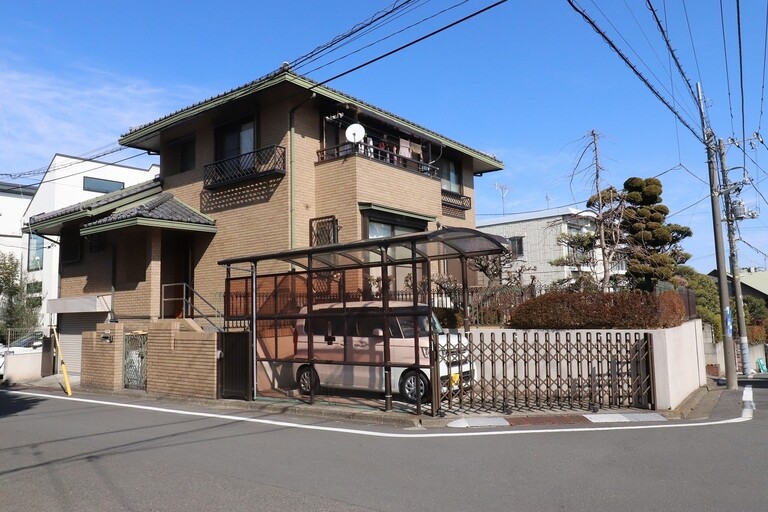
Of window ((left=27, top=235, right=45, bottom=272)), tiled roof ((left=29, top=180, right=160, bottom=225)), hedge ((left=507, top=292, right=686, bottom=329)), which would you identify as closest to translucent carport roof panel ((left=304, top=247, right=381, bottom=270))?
hedge ((left=507, top=292, right=686, bottom=329))

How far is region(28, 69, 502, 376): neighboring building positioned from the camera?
→ 1606 cm

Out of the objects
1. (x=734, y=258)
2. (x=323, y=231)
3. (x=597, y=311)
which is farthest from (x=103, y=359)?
(x=734, y=258)

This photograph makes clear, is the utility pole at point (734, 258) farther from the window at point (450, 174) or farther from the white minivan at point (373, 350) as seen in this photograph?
the white minivan at point (373, 350)

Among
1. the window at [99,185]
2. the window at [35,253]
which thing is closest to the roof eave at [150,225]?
the window at [99,185]

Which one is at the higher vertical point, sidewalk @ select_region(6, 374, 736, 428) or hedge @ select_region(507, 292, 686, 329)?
hedge @ select_region(507, 292, 686, 329)

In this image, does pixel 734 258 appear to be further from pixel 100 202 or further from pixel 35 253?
pixel 35 253

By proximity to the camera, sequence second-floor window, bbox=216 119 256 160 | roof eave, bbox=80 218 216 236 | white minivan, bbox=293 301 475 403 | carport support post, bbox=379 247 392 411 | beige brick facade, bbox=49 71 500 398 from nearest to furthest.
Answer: carport support post, bbox=379 247 392 411 → white minivan, bbox=293 301 475 403 → beige brick facade, bbox=49 71 500 398 → roof eave, bbox=80 218 216 236 → second-floor window, bbox=216 119 256 160

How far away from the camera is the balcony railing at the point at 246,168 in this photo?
52.9 ft

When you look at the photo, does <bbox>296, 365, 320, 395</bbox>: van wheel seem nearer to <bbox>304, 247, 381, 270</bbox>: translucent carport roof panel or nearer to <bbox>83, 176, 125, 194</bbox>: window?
<bbox>304, 247, 381, 270</bbox>: translucent carport roof panel

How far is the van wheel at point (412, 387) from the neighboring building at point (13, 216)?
1269 inches

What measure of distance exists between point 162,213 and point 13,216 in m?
27.3

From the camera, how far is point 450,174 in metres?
22.4

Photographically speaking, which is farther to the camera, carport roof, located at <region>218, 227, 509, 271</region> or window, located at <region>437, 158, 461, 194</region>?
window, located at <region>437, 158, 461, 194</region>

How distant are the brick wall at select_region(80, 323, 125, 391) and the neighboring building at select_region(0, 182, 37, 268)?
2314 cm
